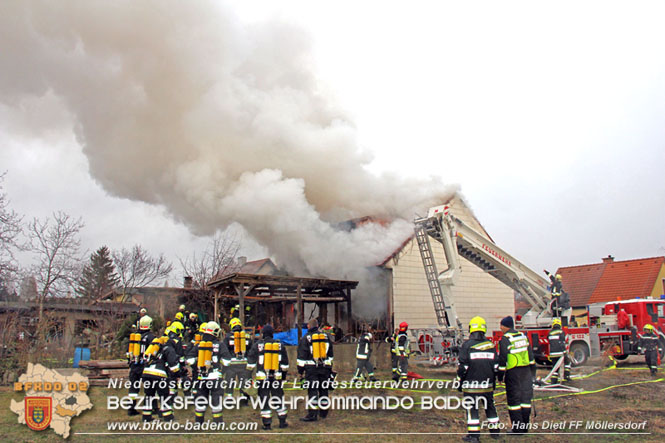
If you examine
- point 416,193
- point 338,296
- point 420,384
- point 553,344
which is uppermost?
point 416,193

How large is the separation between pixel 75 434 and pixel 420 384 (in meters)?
7.81

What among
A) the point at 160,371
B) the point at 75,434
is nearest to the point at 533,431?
the point at 160,371

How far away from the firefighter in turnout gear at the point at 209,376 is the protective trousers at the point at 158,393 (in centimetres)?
50

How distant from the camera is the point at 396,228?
1798 centimetres

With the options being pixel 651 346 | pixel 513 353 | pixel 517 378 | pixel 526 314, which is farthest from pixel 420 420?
pixel 526 314

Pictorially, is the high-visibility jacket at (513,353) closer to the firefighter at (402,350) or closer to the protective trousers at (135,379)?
the firefighter at (402,350)

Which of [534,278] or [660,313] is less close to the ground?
[534,278]

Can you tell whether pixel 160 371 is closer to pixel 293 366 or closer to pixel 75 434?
pixel 75 434

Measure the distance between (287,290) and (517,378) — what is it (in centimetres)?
1223

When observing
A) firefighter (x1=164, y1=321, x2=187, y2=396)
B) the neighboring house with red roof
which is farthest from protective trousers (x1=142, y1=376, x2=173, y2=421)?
the neighboring house with red roof

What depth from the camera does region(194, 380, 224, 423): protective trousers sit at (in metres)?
7.28

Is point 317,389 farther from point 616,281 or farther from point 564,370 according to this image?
point 616,281

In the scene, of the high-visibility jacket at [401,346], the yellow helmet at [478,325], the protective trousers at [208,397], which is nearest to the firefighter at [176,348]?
the protective trousers at [208,397]

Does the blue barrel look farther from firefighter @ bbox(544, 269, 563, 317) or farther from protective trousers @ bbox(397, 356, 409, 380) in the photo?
firefighter @ bbox(544, 269, 563, 317)
